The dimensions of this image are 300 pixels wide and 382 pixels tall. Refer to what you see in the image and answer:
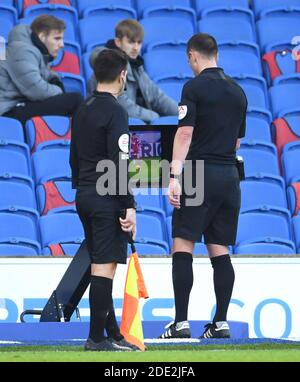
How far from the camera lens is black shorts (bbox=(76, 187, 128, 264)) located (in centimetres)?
762

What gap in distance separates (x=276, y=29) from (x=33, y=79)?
290cm

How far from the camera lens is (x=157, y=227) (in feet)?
36.2

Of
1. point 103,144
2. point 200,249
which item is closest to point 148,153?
point 103,144

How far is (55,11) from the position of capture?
1298 centimetres

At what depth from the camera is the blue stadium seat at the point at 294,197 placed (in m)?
11.6

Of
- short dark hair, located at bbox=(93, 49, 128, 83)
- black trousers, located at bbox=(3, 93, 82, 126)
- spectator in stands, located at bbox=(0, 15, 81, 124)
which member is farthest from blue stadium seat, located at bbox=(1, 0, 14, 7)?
short dark hair, located at bbox=(93, 49, 128, 83)

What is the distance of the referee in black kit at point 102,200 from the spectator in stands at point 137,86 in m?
4.05

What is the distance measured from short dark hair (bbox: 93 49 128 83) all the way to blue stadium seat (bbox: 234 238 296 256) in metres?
3.54

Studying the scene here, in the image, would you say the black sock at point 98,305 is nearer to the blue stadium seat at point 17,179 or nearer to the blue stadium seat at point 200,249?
the blue stadium seat at point 200,249

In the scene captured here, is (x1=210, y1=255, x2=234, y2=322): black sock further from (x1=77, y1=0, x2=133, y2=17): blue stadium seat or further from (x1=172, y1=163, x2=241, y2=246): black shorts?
(x1=77, y1=0, x2=133, y2=17): blue stadium seat

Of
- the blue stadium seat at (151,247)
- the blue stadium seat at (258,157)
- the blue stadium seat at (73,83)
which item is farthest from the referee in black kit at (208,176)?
the blue stadium seat at (73,83)

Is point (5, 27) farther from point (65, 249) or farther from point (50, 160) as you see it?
point (65, 249)
